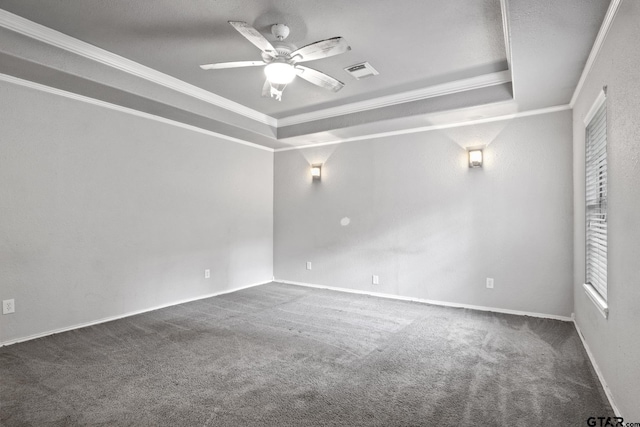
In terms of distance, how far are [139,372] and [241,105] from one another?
11.2 ft

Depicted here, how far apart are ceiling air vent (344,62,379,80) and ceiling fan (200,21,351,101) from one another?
517 mm

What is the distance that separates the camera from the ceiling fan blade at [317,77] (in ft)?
9.43

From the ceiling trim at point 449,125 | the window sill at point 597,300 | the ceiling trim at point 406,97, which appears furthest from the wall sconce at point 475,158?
the window sill at point 597,300

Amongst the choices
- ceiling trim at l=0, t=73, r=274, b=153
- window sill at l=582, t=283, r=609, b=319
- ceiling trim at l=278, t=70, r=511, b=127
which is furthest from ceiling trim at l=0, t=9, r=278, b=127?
window sill at l=582, t=283, r=609, b=319

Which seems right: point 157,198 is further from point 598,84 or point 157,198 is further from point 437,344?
point 598,84

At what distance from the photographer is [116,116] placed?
385cm

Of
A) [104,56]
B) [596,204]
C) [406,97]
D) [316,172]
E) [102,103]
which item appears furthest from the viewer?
[316,172]

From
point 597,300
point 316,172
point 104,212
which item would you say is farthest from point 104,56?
point 597,300

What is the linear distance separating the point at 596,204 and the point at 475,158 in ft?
5.07

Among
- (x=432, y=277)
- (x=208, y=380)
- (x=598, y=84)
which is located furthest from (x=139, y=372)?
(x=598, y=84)

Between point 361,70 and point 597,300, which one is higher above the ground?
point 361,70

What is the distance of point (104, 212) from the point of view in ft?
12.3

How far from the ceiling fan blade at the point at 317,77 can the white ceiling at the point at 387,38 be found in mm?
289

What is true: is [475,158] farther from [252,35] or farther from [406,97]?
[252,35]
